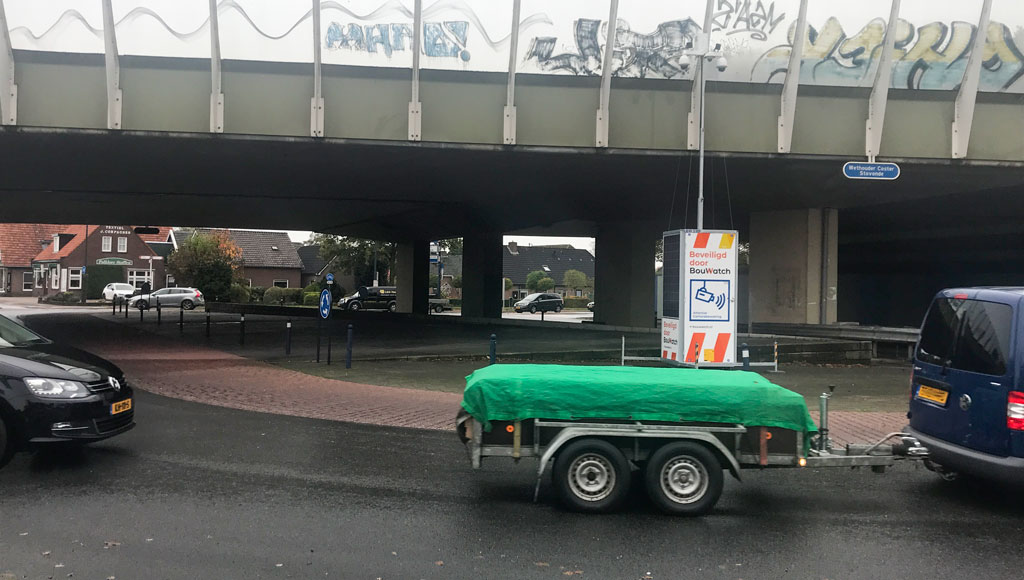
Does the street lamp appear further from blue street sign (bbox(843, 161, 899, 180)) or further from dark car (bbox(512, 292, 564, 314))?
dark car (bbox(512, 292, 564, 314))

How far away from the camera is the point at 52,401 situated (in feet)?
21.8

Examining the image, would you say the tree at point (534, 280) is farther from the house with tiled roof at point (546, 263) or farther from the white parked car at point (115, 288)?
the white parked car at point (115, 288)

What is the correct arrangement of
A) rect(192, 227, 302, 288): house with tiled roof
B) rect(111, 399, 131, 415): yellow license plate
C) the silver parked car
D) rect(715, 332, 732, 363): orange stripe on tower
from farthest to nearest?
rect(192, 227, 302, 288): house with tiled roof, the silver parked car, rect(715, 332, 732, 363): orange stripe on tower, rect(111, 399, 131, 415): yellow license plate

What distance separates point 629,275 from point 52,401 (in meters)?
25.5

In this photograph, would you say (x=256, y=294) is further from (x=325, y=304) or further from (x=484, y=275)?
(x=325, y=304)

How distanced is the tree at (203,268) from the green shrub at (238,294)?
0.37 m

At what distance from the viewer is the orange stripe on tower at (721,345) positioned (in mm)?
13766

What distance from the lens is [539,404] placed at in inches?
228

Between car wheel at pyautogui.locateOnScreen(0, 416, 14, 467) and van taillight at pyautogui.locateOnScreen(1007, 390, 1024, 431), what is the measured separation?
8.12 metres

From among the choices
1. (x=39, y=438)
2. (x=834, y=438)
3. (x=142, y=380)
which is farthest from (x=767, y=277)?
(x=39, y=438)

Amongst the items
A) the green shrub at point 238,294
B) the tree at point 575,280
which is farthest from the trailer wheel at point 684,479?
the tree at point 575,280

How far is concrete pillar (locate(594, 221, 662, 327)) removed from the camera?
30.5 meters

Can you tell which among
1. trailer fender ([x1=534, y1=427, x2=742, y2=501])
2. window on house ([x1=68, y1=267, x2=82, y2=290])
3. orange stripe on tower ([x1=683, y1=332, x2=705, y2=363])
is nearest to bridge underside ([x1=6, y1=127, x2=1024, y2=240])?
orange stripe on tower ([x1=683, y1=332, x2=705, y2=363])

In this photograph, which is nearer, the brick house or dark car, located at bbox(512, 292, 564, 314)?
dark car, located at bbox(512, 292, 564, 314)
